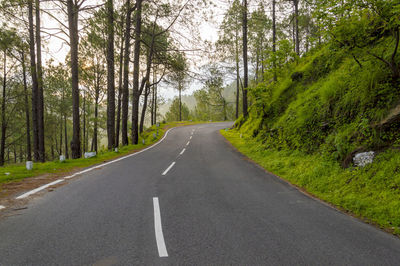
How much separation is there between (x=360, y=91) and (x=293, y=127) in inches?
133

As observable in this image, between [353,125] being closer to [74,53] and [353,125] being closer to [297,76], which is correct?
[297,76]

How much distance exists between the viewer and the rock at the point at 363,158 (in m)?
5.45

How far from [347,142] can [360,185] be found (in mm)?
1767

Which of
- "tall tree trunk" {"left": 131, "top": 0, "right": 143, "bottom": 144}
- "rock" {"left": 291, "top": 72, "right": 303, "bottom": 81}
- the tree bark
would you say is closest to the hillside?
"rock" {"left": 291, "top": 72, "right": 303, "bottom": 81}

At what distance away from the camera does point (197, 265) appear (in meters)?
2.55

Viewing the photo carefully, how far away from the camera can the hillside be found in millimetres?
4664

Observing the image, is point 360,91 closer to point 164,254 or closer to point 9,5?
point 164,254

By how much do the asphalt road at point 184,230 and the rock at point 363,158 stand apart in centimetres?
186

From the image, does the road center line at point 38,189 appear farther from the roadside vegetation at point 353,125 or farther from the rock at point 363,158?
the rock at point 363,158

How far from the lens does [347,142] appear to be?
21.1 feet

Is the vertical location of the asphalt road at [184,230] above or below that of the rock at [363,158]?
below

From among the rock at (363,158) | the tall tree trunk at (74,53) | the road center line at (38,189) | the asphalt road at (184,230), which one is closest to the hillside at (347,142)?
the rock at (363,158)

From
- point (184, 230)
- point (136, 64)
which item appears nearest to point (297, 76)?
point (136, 64)

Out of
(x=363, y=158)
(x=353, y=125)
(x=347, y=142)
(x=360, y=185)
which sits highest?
(x=353, y=125)
